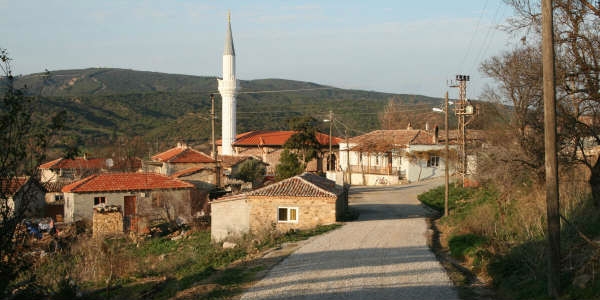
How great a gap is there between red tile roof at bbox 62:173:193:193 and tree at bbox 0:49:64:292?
23.6 m

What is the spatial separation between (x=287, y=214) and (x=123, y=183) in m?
12.1

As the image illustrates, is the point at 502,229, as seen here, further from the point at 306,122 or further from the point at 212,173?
the point at 306,122

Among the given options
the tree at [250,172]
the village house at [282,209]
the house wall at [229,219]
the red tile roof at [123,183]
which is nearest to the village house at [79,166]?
the tree at [250,172]

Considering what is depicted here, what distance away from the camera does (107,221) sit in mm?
29016

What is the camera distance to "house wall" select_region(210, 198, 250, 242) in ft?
86.0

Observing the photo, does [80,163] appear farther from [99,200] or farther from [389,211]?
[389,211]

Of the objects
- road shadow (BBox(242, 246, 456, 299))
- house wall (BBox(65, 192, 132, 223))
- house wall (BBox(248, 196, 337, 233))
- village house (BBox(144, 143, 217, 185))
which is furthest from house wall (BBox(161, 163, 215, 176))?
road shadow (BBox(242, 246, 456, 299))

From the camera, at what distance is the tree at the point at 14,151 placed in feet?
28.8

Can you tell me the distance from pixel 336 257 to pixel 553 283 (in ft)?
24.1

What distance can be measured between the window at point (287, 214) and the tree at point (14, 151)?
55.6ft

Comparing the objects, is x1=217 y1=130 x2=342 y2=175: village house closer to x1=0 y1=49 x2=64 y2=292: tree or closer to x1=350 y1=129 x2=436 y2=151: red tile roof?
x1=350 y1=129 x2=436 y2=151: red tile roof

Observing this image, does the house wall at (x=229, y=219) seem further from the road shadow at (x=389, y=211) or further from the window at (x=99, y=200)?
the window at (x=99, y=200)

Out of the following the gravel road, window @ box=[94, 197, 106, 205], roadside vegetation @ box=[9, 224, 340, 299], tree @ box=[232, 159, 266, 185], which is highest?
tree @ box=[232, 159, 266, 185]

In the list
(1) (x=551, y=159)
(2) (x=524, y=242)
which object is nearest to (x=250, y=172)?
(2) (x=524, y=242)
